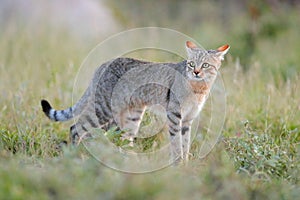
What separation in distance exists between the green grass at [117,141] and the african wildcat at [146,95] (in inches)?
10.4

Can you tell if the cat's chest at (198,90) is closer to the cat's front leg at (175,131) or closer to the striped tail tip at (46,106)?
the cat's front leg at (175,131)

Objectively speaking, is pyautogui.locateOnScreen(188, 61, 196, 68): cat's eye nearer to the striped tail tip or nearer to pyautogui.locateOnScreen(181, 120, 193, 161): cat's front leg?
pyautogui.locateOnScreen(181, 120, 193, 161): cat's front leg

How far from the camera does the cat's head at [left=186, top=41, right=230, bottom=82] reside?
5039 mm

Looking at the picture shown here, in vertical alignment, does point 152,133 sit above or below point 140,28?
below

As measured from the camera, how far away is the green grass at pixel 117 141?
3223mm

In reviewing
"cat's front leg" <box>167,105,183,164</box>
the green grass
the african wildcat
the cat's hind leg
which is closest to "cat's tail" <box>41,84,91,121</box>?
the african wildcat

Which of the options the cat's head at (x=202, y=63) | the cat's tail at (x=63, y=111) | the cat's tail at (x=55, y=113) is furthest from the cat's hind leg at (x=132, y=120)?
the cat's head at (x=202, y=63)

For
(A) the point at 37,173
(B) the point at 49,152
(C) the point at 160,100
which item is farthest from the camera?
(C) the point at 160,100

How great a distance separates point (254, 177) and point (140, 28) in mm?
6954

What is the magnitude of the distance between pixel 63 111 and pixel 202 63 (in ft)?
4.61

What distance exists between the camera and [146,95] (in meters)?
5.38

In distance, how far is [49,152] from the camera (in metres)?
4.81

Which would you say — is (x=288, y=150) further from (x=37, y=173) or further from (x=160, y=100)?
(x=37, y=173)

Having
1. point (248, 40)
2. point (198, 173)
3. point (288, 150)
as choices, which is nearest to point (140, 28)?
point (248, 40)
